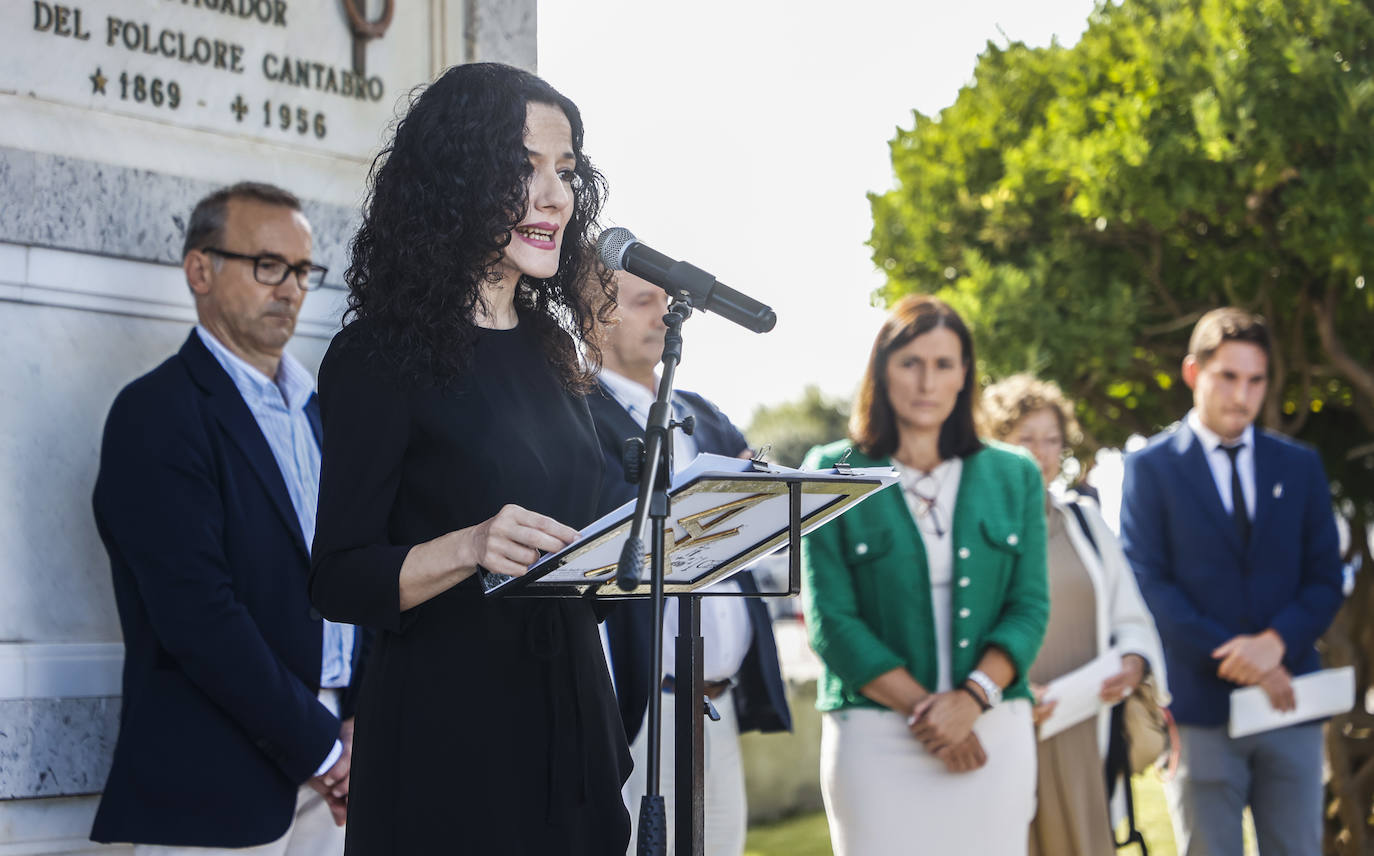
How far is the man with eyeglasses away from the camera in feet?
10.5

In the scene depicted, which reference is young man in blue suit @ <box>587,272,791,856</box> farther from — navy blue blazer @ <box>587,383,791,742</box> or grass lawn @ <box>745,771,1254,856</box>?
grass lawn @ <box>745,771,1254,856</box>

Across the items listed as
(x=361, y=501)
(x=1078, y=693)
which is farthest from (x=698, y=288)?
(x=1078, y=693)

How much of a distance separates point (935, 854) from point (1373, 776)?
4118 mm

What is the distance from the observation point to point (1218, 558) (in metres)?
5.10

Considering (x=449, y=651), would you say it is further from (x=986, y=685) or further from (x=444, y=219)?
(x=986, y=685)

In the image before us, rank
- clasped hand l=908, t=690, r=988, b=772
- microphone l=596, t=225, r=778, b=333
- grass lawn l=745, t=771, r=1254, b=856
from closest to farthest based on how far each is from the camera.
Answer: microphone l=596, t=225, r=778, b=333, clasped hand l=908, t=690, r=988, b=772, grass lawn l=745, t=771, r=1254, b=856

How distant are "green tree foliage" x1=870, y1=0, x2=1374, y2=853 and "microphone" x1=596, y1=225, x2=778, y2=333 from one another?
5096mm

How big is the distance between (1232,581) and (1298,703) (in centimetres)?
47

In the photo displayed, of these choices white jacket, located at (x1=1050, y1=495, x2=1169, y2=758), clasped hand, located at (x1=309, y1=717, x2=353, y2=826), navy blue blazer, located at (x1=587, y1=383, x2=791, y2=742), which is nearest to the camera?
navy blue blazer, located at (x1=587, y1=383, x2=791, y2=742)

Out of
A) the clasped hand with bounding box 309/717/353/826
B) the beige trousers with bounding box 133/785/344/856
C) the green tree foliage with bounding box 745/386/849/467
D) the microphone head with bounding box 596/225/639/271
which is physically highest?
the green tree foliage with bounding box 745/386/849/467

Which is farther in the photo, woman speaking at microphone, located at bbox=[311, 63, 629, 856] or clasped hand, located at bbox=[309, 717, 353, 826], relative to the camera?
clasped hand, located at bbox=[309, 717, 353, 826]

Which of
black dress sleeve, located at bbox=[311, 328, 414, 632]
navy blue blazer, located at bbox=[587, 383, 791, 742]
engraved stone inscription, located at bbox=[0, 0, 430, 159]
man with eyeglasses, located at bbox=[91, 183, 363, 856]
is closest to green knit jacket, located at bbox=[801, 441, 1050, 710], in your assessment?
navy blue blazer, located at bbox=[587, 383, 791, 742]

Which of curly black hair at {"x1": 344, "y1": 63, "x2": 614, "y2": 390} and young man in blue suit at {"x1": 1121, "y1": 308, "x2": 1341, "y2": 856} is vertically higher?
curly black hair at {"x1": 344, "y1": 63, "x2": 614, "y2": 390}

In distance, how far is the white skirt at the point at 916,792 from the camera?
3.93m
